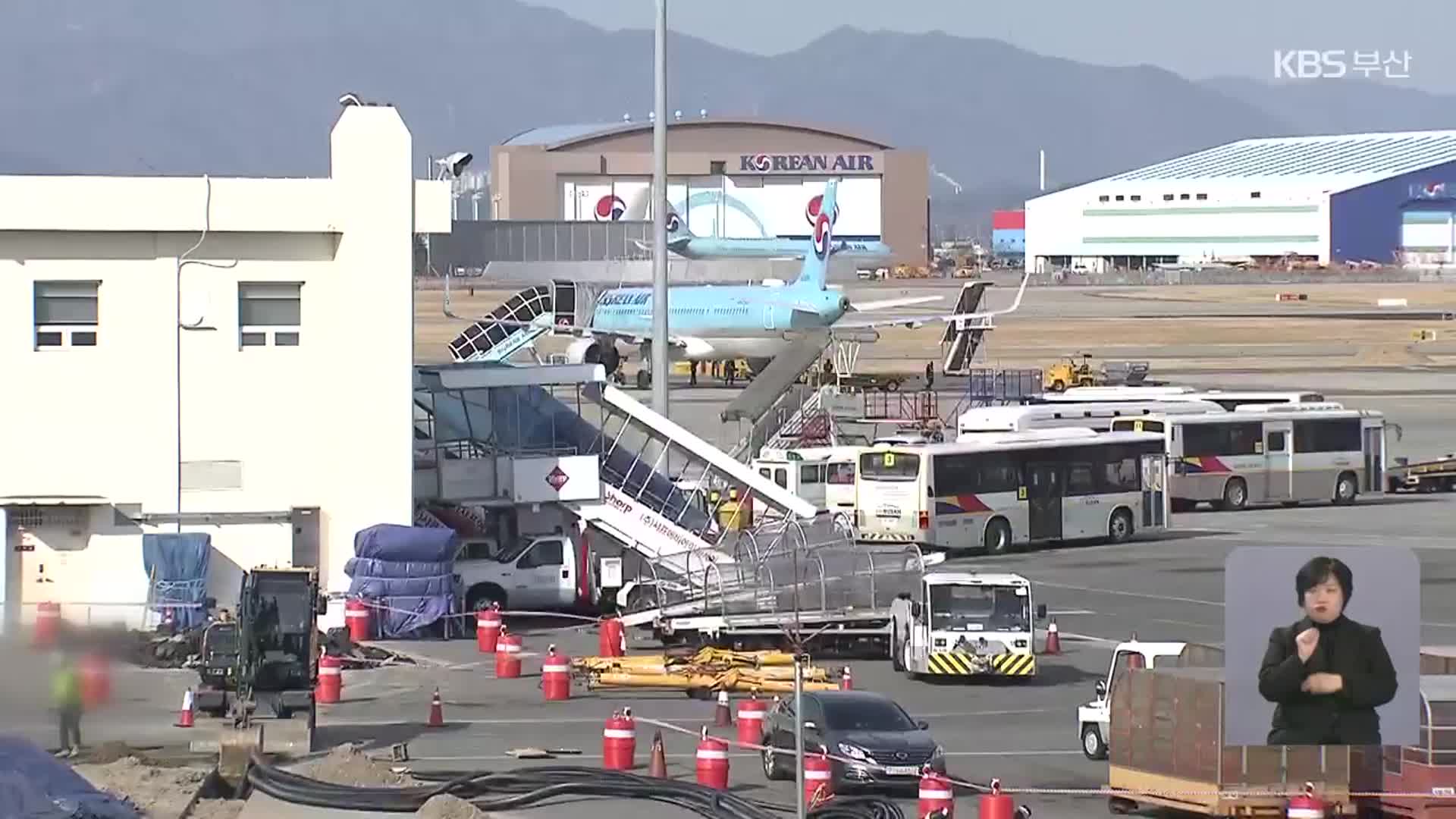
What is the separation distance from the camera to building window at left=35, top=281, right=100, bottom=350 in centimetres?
3812

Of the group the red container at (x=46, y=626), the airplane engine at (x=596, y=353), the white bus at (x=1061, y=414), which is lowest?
the red container at (x=46, y=626)

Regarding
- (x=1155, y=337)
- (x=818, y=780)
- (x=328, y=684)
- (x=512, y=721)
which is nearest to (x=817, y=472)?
(x=328, y=684)

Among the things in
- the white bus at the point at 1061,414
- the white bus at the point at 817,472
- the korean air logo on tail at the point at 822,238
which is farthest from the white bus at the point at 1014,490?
the korean air logo on tail at the point at 822,238

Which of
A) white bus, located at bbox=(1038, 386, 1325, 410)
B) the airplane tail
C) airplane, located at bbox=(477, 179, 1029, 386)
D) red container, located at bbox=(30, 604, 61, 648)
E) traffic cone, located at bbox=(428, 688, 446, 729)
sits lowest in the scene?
traffic cone, located at bbox=(428, 688, 446, 729)

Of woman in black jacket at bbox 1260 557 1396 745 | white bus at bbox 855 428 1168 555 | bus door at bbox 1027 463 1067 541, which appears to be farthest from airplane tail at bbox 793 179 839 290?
woman in black jacket at bbox 1260 557 1396 745

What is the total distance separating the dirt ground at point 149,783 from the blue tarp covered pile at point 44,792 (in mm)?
1441

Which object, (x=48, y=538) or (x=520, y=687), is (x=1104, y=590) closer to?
(x=520, y=687)

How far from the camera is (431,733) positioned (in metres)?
28.4

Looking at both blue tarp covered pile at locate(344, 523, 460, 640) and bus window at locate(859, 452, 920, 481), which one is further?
bus window at locate(859, 452, 920, 481)

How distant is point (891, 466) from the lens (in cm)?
5225

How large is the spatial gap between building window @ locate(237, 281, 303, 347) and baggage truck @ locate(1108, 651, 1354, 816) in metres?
21.0

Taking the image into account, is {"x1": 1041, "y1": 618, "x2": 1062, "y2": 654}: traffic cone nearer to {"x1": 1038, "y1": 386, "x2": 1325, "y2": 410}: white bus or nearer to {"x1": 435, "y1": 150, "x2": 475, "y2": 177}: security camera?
{"x1": 435, "y1": 150, "x2": 475, "y2": 177}: security camera

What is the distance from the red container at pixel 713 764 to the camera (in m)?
23.6

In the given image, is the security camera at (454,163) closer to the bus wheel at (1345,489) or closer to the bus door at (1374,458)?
the bus wheel at (1345,489)
